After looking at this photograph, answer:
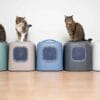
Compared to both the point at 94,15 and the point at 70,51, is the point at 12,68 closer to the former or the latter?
the point at 70,51

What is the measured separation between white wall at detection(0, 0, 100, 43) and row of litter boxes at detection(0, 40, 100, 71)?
0.21 m

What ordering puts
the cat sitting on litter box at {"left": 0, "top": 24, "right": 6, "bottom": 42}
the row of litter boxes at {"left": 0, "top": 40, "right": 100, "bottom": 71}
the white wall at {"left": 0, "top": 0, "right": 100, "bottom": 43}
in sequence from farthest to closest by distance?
the white wall at {"left": 0, "top": 0, "right": 100, "bottom": 43}
the cat sitting on litter box at {"left": 0, "top": 24, "right": 6, "bottom": 42}
the row of litter boxes at {"left": 0, "top": 40, "right": 100, "bottom": 71}

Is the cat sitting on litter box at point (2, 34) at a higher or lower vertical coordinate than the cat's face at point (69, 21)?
lower

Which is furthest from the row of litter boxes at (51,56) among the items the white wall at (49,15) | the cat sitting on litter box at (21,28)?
the white wall at (49,15)

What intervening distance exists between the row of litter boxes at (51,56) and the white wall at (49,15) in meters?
0.21

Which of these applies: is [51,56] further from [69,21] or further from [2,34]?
[2,34]

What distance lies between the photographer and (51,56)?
5.25 feet

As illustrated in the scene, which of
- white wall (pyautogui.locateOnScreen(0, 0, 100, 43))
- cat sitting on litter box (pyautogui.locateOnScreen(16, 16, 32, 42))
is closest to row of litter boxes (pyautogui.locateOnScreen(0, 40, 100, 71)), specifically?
cat sitting on litter box (pyautogui.locateOnScreen(16, 16, 32, 42))

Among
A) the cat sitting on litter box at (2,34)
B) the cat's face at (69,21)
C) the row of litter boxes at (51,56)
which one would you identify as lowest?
the row of litter boxes at (51,56)

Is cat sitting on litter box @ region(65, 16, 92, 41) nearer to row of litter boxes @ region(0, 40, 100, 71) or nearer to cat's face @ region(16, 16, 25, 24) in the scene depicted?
row of litter boxes @ region(0, 40, 100, 71)

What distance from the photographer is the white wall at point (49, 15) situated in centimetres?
180

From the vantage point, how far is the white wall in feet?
5.92

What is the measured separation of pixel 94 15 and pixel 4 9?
706mm

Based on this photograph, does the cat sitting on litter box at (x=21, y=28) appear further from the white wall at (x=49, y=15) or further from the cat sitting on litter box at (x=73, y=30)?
the cat sitting on litter box at (x=73, y=30)
